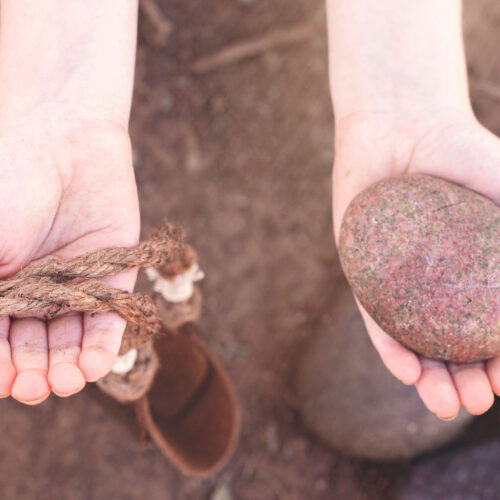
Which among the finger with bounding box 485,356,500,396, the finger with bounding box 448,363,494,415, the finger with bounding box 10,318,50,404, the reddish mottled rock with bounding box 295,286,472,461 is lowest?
the reddish mottled rock with bounding box 295,286,472,461

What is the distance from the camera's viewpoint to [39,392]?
1024 mm

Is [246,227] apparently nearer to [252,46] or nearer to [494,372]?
[252,46]

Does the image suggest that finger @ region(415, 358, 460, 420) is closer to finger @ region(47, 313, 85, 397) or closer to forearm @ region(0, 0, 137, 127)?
finger @ region(47, 313, 85, 397)

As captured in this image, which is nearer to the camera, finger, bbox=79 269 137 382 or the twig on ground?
finger, bbox=79 269 137 382

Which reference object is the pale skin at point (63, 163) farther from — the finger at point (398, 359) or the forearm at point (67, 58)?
the finger at point (398, 359)

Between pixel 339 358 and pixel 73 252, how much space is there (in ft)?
4.34

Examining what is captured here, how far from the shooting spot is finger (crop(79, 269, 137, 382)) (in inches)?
41.6

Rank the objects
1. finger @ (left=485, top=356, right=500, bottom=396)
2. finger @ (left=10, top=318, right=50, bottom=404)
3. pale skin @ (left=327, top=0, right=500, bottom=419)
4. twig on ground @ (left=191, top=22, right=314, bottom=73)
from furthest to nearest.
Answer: twig on ground @ (left=191, top=22, right=314, bottom=73)
pale skin @ (left=327, top=0, right=500, bottom=419)
finger @ (left=485, top=356, right=500, bottom=396)
finger @ (left=10, top=318, right=50, bottom=404)

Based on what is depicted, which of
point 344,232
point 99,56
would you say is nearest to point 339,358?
point 344,232

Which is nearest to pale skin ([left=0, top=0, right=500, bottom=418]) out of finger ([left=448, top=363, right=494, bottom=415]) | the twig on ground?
finger ([left=448, top=363, right=494, bottom=415])

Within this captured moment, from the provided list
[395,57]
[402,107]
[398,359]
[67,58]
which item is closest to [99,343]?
[398,359]

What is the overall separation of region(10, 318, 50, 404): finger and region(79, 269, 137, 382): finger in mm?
88

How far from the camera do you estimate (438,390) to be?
1249 mm

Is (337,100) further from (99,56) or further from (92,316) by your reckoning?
(92,316)
